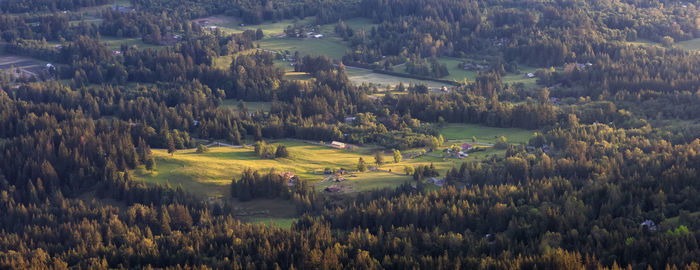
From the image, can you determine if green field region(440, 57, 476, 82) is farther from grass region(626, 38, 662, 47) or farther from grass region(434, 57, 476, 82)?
grass region(626, 38, 662, 47)

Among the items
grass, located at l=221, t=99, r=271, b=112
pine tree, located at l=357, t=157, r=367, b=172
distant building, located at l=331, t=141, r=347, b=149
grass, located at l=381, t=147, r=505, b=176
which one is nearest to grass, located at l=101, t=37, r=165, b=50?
grass, located at l=221, t=99, r=271, b=112

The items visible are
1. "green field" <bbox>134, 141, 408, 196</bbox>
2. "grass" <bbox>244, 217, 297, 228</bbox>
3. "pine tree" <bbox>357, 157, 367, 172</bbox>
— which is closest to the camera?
"grass" <bbox>244, 217, 297, 228</bbox>

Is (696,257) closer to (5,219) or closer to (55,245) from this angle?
(55,245)

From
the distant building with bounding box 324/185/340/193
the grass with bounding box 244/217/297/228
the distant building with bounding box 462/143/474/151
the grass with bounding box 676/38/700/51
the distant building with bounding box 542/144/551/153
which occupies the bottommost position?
the grass with bounding box 244/217/297/228

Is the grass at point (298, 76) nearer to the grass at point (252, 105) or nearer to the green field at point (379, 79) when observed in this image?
the green field at point (379, 79)

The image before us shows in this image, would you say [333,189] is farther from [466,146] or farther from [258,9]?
[258,9]

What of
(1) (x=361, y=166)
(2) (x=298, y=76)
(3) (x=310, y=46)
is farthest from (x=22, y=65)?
(1) (x=361, y=166)

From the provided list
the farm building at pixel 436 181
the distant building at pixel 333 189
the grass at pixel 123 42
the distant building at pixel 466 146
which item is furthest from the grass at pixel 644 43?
the grass at pixel 123 42
